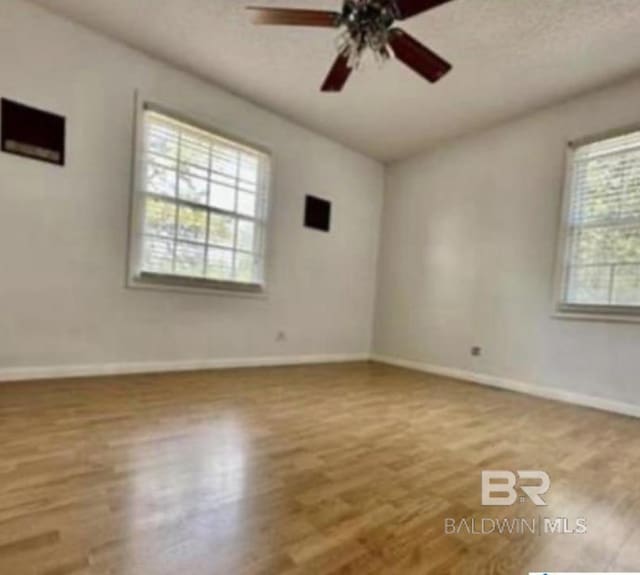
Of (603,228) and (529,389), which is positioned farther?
(529,389)

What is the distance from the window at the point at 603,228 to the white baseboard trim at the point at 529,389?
2.74 ft

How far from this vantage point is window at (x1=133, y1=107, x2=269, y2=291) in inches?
152

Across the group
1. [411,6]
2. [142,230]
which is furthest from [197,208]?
[411,6]

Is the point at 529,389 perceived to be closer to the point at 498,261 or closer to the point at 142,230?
the point at 498,261

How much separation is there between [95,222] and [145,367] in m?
1.41

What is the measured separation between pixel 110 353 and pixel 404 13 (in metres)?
3.49

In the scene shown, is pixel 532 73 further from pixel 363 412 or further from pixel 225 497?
pixel 225 497

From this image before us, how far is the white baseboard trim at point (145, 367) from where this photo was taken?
3.28m

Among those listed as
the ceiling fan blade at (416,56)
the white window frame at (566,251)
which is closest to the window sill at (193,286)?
the ceiling fan blade at (416,56)

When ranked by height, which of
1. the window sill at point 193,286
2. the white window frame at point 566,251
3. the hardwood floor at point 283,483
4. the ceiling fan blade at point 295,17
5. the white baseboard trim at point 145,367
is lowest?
the white baseboard trim at point 145,367

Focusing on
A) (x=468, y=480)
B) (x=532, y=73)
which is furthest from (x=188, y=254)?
(x=532, y=73)

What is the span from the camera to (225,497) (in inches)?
63.9

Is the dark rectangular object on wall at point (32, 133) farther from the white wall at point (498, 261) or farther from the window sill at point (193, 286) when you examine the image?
the white wall at point (498, 261)

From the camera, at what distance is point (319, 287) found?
5.36 m
